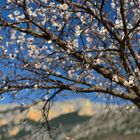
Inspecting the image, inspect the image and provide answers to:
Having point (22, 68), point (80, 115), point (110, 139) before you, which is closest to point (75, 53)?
point (22, 68)

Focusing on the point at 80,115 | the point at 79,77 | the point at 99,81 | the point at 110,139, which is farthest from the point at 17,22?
the point at 80,115

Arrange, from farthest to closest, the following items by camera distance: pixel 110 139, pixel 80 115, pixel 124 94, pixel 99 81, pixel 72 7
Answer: pixel 80 115 → pixel 110 139 → pixel 99 81 → pixel 124 94 → pixel 72 7

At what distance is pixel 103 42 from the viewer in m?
11.5

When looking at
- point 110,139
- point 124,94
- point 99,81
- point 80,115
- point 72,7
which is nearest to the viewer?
point 72,7

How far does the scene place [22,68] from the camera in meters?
11.5

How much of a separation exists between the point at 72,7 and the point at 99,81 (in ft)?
9.62

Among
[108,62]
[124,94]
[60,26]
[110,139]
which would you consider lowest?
[110,139]

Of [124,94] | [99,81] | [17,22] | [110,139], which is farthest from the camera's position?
[110,139]

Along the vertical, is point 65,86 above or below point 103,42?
below

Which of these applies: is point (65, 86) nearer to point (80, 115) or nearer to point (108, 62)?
point (108, 62)

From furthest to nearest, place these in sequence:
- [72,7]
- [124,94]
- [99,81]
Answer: [99,81] < [124,94] < [72,7]

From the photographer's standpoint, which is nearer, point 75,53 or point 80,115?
point 75,53

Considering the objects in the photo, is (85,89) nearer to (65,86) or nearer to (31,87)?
(65,86)

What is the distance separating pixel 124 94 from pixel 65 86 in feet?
4.78
